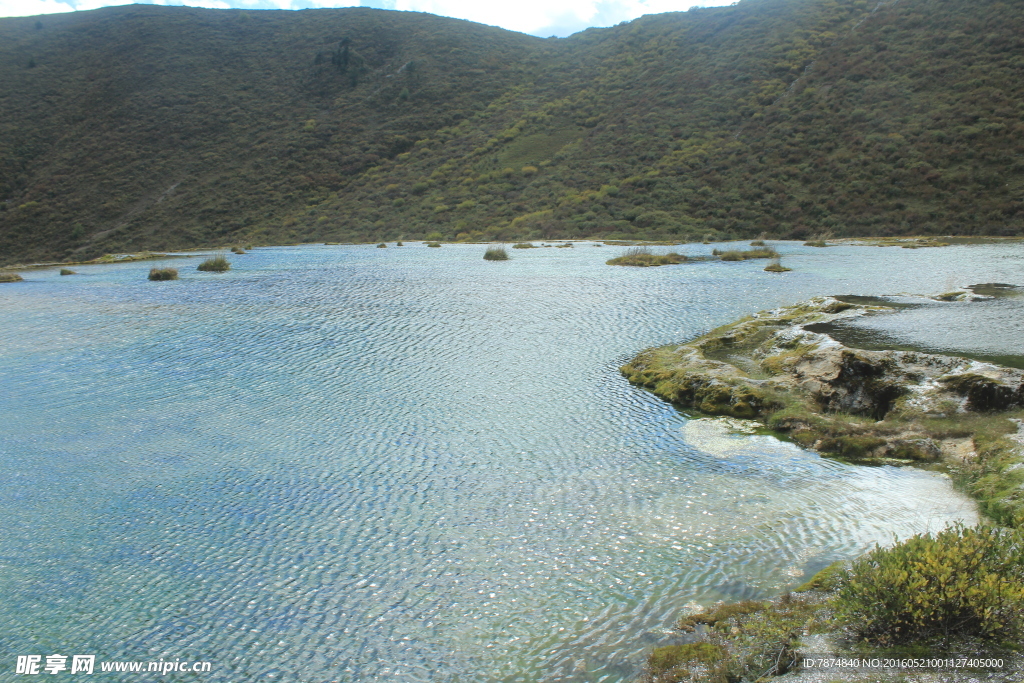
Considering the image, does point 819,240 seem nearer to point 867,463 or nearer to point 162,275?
point 867,463

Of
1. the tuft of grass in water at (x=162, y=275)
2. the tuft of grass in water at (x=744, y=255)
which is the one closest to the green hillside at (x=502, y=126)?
the tuft of grass in water at (x=744, y=255)

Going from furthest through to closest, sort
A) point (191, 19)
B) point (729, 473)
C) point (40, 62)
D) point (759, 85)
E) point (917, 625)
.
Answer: point (191, 19) < point (40, 62) < point (759, 85) < point (729, 473) < point (917, 625)

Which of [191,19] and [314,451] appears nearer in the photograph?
[314,451]

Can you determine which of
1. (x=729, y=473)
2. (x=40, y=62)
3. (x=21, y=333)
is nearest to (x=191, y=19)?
(x=40, y=62)

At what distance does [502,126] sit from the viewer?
7831cm

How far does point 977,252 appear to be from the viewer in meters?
29.7

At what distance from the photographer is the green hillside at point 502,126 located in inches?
1972

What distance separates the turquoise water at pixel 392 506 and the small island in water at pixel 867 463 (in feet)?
1.47

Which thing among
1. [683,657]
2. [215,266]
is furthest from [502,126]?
[683,657]

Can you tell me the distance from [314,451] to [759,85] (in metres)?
67.8

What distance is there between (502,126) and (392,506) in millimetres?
76056

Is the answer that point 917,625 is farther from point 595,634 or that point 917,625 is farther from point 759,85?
point 759,85

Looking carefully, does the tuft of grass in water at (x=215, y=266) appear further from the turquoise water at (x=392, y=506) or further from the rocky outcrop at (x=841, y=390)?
the rocky outcrop at (x=841, y=390)

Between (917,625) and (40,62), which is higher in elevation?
(40,62)
